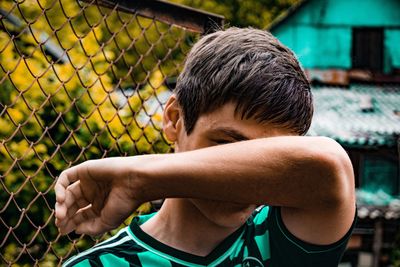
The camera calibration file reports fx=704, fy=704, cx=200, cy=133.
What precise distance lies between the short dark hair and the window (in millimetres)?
15940

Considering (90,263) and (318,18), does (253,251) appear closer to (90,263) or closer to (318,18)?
(90,263)

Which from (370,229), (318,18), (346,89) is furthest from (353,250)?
(318,18)

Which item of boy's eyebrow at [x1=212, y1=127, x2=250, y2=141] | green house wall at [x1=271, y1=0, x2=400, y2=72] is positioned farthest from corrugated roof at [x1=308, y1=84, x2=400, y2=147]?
boy's eyebrow at [x1=212, y1=127, x2=250, y2=141]

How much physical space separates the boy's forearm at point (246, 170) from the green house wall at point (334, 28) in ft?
52.3

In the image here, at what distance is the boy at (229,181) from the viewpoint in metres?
1.25

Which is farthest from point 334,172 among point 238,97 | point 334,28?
point 334,28

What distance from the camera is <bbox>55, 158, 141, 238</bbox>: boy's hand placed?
4.14 ft

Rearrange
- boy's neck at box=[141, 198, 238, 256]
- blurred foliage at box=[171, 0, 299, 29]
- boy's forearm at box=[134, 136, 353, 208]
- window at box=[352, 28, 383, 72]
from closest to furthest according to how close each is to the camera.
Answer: boy's forearm at box=[134, 136, 353, 208]
boy's neck at box=[141, 198, 238, 256]
window at box=[352, 28, 383, 72]
blurred foliage at box=[171, 0, 299, 29]

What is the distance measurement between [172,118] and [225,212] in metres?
0.27

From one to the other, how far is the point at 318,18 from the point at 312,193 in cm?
1659

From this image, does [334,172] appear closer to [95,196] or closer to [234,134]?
[234,134]

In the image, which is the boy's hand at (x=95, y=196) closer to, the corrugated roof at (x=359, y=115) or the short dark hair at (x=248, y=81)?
the short dark hair at (x=248, y=81)

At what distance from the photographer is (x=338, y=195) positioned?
4.35ft

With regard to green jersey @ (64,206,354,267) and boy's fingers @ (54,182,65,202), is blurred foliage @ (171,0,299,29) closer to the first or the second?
green jersey @ (64,206,354,267)
